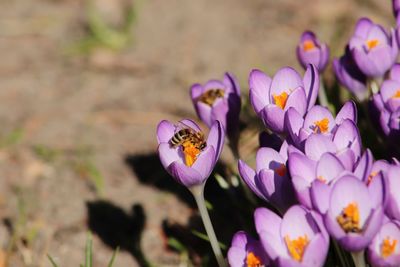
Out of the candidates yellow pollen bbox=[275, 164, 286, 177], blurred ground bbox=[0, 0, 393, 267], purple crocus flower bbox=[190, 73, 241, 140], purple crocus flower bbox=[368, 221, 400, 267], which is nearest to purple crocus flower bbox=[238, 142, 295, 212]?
yellow pollen bbox=[275, 164, 286, 177]

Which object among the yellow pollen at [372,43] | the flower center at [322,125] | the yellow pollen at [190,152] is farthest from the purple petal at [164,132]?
the yellow pollen at [372,43]

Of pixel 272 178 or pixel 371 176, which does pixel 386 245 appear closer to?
pixel 371 176

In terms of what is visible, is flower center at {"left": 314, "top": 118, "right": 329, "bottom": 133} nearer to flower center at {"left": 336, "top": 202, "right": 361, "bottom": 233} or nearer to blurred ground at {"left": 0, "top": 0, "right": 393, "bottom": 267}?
flower center at {"left": 336, "top": 202, "right": 361, "bottom": 233}

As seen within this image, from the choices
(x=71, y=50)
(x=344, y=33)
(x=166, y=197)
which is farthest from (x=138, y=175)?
(x=344, y=33)

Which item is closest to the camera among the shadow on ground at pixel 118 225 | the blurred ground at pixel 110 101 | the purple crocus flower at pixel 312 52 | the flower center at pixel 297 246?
the flower center at pixel 297 246

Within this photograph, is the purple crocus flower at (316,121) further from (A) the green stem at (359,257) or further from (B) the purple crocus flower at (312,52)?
(B) the purple crocus flower at (312,52)

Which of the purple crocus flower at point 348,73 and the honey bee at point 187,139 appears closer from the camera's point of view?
the honey bee at point 187,139
